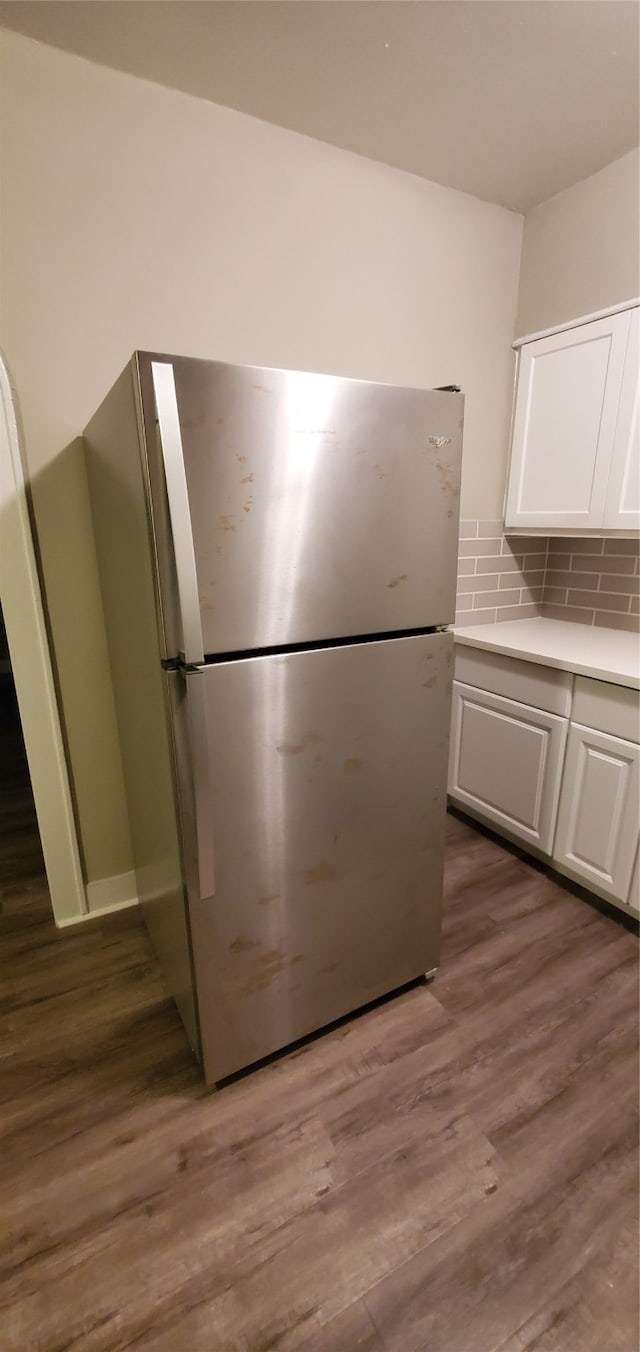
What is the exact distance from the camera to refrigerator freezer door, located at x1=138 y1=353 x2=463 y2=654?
95 cm

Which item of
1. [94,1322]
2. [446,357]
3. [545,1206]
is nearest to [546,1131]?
[545,1206]

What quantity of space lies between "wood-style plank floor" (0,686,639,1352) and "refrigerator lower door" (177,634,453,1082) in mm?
160

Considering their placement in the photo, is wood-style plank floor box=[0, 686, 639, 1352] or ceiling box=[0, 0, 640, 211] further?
ceiling box=[0, 0, 640, 211]

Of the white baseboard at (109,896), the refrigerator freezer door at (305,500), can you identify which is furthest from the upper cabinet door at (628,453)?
the white baseboard at (109,896)

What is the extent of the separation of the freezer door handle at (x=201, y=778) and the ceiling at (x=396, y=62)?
1523 mm

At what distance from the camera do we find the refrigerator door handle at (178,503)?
0.88 metres

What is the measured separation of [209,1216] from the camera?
1081 mm

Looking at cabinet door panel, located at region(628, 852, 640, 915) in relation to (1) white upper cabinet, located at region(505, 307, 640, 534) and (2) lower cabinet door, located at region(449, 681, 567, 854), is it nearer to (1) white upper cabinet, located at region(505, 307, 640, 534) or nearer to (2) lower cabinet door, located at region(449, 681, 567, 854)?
(2) lower cabinet door, located at region(449, 681, 567, 854)

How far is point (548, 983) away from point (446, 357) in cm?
217

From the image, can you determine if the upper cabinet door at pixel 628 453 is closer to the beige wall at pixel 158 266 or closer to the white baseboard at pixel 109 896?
the beige wall at pixel 158 266

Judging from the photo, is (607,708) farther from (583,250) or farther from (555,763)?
(583,250)

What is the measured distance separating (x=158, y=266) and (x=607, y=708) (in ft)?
5.99

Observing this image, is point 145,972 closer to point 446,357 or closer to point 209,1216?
point 209,1216

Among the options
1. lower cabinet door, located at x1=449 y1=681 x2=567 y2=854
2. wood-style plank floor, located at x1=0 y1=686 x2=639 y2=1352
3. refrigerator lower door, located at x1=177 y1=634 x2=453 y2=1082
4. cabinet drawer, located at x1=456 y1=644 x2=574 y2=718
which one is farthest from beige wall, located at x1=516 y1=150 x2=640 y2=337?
wood-style plank floor, located at x1=0 y1=686 x2=639 y2=1352
